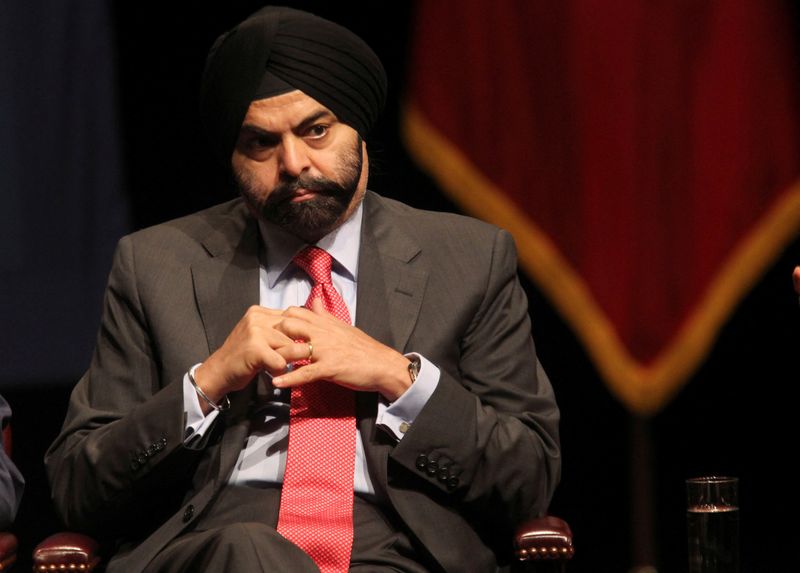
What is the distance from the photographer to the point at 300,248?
311cm

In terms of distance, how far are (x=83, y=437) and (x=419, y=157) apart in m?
1.64

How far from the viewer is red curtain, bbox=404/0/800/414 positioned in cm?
405

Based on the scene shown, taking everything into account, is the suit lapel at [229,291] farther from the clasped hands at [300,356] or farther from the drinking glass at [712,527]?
the drinking glass at [712,527]

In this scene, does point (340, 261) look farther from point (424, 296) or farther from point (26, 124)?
point (26, 124)

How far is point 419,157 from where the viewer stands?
427 cm

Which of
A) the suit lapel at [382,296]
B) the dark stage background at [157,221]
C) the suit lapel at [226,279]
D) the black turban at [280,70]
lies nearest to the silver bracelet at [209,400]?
the suit lapel at [226,279]

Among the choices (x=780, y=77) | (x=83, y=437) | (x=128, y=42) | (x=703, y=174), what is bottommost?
(x=83, y=437)

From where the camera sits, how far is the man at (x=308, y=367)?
2.84 m

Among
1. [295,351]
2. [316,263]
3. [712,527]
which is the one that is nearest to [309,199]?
[316,263]

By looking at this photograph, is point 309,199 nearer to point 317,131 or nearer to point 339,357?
point 317,131

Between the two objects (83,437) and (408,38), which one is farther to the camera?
(408,38)

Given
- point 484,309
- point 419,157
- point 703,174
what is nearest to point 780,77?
point 703,174

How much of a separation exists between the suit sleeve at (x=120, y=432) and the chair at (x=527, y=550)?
0.40 ft

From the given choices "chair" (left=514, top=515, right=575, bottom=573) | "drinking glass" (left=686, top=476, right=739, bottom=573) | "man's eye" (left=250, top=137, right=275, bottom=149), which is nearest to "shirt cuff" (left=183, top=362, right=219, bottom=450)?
"man's eye" (left=250, top=137, right=275, bottom=149)
